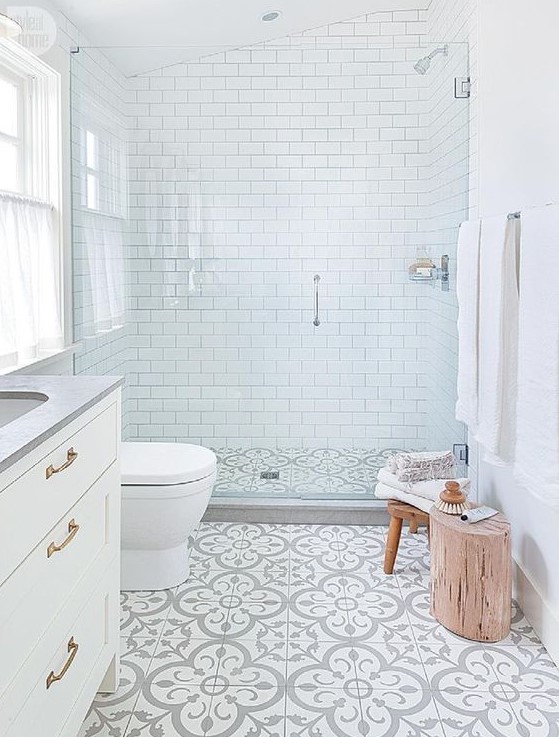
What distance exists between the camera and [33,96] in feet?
10.1

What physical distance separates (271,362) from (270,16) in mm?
1865

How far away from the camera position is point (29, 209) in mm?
2932

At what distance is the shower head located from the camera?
11.5 feet

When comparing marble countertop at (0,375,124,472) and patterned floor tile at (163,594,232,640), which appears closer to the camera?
marble countertop at (0,375,124,472)

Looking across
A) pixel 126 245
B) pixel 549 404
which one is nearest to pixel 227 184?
pixel 126 245

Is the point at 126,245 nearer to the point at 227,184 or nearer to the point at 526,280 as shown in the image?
the point at 227,184

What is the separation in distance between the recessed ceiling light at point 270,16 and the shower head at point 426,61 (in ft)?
2.64

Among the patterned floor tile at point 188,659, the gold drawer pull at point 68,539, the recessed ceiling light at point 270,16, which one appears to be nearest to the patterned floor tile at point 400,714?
the patterned floor tile at point 188,659

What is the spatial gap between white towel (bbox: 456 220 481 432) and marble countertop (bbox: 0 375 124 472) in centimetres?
127

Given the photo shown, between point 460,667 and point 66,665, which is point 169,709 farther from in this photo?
point 460,667

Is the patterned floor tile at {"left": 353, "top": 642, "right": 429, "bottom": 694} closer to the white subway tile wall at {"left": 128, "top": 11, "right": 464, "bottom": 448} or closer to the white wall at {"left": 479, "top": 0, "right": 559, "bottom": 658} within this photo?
the white wall at {"left": 479, "top": 0, "right": 559, "bottom": 658}

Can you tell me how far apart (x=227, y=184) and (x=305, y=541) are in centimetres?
192

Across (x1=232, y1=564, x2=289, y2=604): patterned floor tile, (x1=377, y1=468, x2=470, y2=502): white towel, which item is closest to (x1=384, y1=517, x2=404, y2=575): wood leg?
(x1=377, y1=468, x2=470, y2=502): white towel

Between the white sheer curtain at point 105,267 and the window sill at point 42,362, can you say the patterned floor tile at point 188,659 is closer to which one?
the window sill at point 42,362
